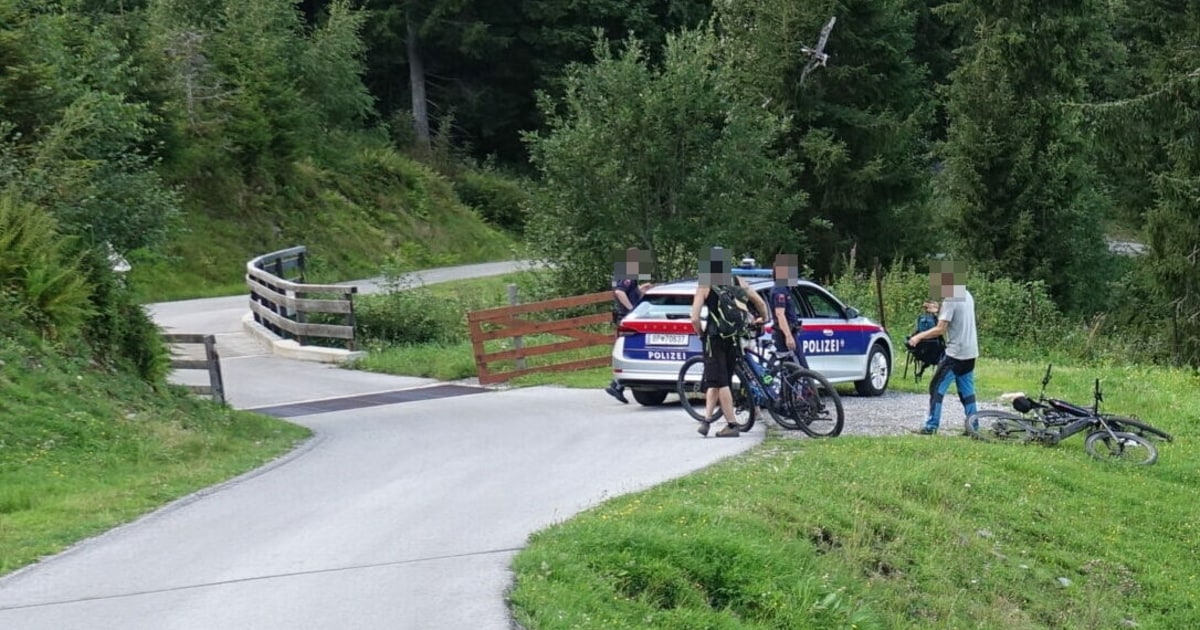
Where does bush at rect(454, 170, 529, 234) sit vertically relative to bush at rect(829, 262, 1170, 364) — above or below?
above

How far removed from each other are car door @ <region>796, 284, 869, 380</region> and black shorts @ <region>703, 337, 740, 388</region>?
3.31 m

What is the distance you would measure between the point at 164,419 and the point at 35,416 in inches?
79.1

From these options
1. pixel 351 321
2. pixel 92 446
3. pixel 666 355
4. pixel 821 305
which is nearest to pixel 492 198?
pixel 351 321

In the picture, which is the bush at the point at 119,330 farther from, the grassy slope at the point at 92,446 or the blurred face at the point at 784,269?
the blurred face at the point at 784,269

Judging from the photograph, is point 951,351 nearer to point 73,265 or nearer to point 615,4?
point 73,265

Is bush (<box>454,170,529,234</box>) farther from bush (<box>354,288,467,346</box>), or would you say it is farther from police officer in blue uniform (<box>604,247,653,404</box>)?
police officer in blue uniform (<box>604,247,653,404</box>)

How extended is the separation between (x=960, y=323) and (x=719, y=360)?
2493mm

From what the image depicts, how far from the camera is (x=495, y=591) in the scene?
7.48 meters

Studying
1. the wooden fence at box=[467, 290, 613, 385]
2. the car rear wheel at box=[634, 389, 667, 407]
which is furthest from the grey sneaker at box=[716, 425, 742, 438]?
the wooden fence at box=[467, 290, 613, 385]

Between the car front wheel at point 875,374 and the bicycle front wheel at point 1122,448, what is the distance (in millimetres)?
3370

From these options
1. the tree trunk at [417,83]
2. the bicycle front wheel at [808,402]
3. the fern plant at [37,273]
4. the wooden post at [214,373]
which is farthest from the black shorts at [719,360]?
the tree trunk at [417,83]

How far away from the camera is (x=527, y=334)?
20750mm

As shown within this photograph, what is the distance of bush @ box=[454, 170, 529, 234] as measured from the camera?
167ft

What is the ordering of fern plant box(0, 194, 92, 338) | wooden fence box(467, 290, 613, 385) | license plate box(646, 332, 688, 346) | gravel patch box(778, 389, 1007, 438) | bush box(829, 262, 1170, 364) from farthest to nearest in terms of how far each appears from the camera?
bush box(829, 262, 1170, 364) → wooden fence box(467, 290, 613, 385) → license plate box(646, 332, 688, 346) → gravel patch box(778, 389, 1007, 438) → fern plant box(0, 194, 92, 338)
